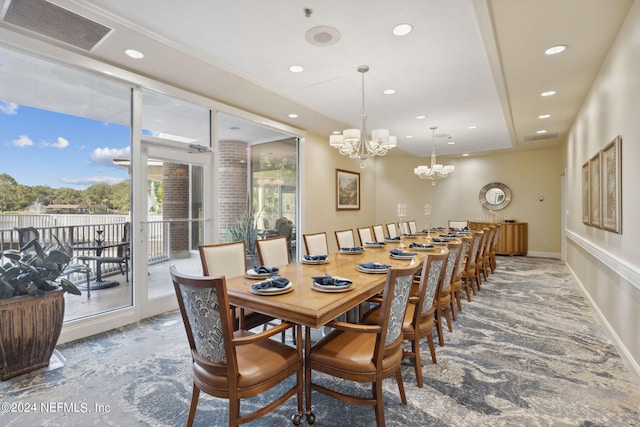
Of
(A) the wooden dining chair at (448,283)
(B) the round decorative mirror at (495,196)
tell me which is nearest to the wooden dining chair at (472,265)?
(A) the wooden dining chair at (448,283)

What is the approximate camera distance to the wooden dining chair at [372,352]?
1.66m

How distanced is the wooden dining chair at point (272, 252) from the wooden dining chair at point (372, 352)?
135cm

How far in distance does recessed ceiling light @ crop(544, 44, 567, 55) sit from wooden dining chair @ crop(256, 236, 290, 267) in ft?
10.9

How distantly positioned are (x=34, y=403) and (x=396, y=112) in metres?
5.08

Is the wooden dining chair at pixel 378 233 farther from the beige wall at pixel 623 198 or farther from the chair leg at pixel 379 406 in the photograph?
the chair leg at pixel 379 406

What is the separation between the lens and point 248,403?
203cm

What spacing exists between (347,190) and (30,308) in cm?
588

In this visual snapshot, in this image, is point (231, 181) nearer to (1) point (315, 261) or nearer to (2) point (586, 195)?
(1) point (315, 261)

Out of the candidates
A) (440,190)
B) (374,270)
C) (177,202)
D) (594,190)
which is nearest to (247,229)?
(177,202)

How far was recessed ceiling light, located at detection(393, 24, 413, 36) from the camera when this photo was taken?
2609mm

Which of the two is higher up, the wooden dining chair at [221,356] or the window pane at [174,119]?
the window pane at [174,119]

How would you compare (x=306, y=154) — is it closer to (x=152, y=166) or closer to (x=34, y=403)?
(x=152, y=166)

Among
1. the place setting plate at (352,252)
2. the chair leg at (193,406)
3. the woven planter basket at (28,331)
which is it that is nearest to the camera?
the chair leg at (193,406)

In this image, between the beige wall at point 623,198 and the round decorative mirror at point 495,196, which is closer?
the beige wall at point 623,198
